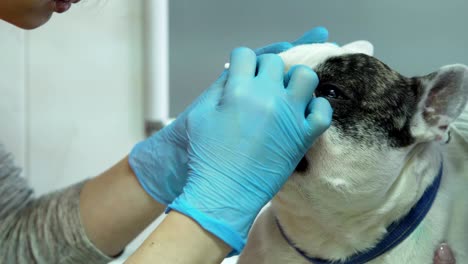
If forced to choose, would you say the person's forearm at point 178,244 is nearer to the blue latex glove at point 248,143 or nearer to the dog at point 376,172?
the blue latex glove at point 248,143

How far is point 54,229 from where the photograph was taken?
1354 millimetres

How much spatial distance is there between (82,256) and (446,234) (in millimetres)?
876

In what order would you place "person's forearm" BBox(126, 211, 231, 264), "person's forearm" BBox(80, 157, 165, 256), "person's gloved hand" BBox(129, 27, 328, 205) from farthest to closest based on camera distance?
"person's forearm" BBox(80, 157, 165, 256) → "person's gloved hand" BBox(129, 27, 328, 205) → "person's forearm" BBox(126, 211, 231, 264)

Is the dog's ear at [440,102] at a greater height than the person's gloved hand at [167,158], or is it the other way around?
the dog's ear at [440,102]

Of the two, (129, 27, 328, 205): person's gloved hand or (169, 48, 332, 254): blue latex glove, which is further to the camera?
(129, 27, 328, 205): person's gloved hand

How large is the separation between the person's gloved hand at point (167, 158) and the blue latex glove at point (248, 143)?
0.23m

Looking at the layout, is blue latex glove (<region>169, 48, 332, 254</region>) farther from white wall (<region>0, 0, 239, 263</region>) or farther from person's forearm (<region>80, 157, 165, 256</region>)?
white wall (<region>0, 0, 239, 263</region>)

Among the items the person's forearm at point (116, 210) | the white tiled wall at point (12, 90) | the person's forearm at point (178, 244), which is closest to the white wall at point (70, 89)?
the white tiled wall at point (12, 90)

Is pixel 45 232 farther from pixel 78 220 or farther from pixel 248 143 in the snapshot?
pixel 248 143

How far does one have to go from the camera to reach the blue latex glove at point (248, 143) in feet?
2.86

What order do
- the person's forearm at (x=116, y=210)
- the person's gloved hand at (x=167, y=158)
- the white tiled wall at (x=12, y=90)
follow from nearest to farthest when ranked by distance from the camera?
the person's gloved hand at (x=167, y=158) → the person's forearm at (x=116, y=210) → the white tiled wall at (x=12, y=90)

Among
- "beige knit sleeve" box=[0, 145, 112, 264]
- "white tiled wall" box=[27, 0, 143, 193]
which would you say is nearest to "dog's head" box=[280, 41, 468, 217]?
"beige knit sleeve" box=[0, 145, 112, 264]

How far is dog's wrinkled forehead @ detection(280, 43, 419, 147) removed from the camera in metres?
0.95

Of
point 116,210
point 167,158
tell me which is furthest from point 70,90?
point 167,158
